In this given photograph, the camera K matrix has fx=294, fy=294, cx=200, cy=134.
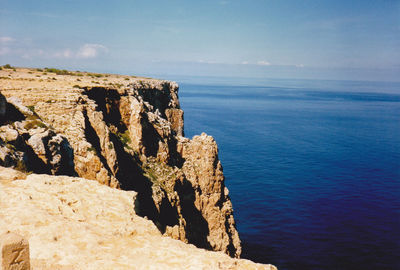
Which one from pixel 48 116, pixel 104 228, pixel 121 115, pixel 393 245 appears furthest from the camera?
pixel 393 245

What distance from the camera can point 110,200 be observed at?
53.7 feet

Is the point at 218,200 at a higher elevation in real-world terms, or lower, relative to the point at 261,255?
higher

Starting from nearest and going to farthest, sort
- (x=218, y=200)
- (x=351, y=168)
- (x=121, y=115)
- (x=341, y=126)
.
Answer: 1. (x=121, y=115)
2. (x=218, y=200)
3. (x=351, y=168)
4. (x=341, y=126)

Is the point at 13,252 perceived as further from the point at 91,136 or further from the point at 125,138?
the point at 125,138

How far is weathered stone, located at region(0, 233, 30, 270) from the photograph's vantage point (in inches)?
319

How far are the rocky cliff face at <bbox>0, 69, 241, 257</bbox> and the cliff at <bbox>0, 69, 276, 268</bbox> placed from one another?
0.27ft

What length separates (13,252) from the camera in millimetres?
8305

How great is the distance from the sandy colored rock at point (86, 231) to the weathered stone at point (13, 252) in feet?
8.90

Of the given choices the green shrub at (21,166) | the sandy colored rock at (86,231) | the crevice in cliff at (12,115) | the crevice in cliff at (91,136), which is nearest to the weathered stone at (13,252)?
the sandy colored rock at (86,231)

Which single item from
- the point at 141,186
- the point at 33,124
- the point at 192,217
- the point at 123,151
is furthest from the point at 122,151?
the point at 192,217

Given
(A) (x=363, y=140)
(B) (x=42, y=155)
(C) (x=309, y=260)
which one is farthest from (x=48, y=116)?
(A) (x=363, y=140)

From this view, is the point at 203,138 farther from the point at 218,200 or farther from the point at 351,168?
the point at 351,168

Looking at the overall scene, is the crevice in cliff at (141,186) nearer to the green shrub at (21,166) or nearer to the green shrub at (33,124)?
the green shrub at (33,124)

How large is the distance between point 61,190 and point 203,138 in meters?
31.7
